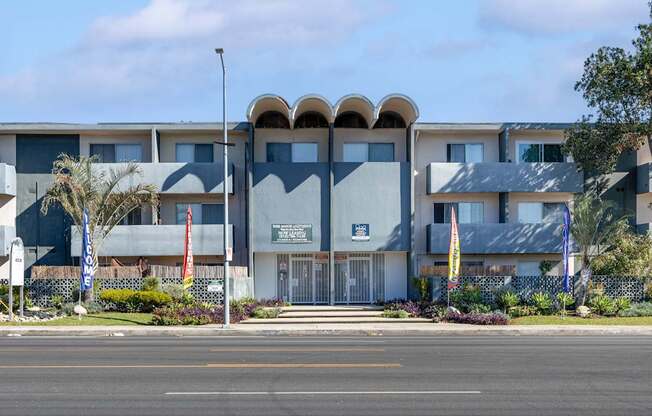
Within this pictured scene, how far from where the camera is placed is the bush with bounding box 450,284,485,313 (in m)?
32.7

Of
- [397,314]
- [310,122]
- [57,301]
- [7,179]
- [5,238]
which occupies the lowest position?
[397,314]

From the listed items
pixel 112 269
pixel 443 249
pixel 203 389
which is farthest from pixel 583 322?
pixel 203 389

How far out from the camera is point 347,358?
17953 mm

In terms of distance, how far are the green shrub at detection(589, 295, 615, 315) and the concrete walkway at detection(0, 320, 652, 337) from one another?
3.72 meters

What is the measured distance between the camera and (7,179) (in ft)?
121

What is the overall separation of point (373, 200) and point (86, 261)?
508 inches

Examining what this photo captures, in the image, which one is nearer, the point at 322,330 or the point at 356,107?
the point at 322,330

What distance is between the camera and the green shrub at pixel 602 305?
32438 millimetres

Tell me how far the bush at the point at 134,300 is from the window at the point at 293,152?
349 inches

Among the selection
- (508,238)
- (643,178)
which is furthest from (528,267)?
(643,178)

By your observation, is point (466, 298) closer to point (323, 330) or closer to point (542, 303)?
point (542, 303)

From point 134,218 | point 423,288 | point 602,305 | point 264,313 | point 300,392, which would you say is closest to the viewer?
point 300,392

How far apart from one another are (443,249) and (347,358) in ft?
65.8

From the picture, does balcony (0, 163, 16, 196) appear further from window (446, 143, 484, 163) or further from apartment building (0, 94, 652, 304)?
window (446, 143, 484, 163)
